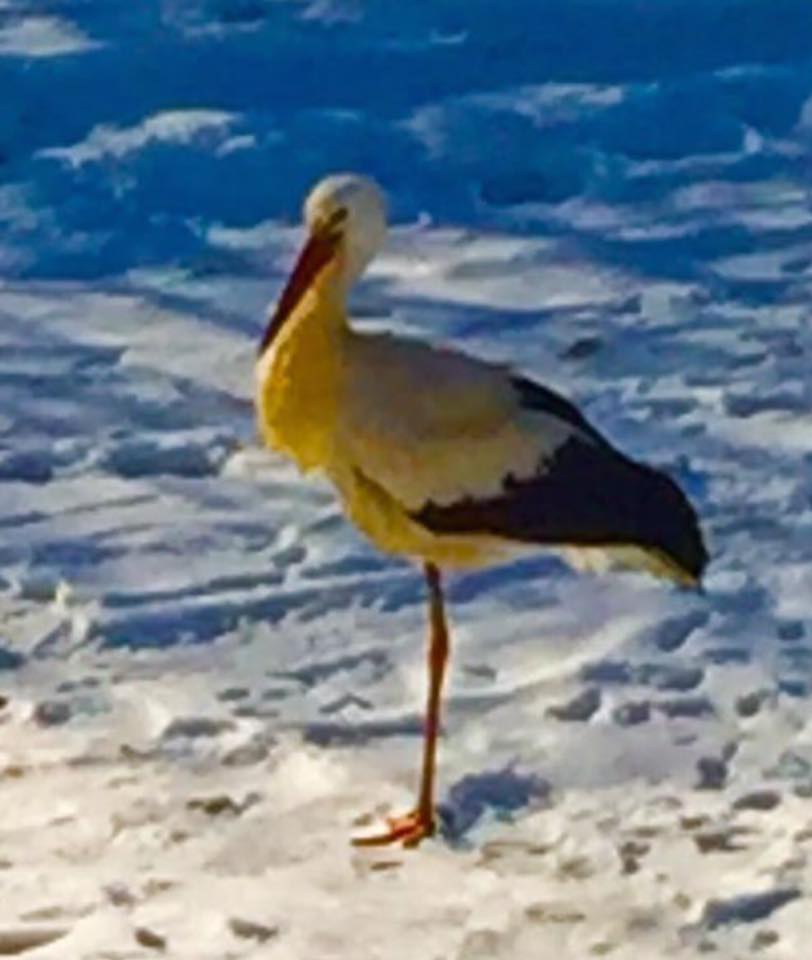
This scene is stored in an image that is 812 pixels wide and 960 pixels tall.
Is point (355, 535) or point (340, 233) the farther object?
point (355, 535)

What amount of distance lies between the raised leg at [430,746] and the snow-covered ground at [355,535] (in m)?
0.04

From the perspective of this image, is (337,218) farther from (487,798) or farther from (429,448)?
(487,798)

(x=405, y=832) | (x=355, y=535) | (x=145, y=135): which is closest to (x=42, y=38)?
(x=145, y=135)

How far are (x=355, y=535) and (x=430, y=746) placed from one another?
4.60 ft

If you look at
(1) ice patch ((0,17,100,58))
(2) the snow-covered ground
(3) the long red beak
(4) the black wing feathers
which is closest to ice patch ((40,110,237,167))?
(2) the snow-covered ground

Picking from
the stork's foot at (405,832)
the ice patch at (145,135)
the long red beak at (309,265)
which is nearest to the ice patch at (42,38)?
the ice patch at (145,135)

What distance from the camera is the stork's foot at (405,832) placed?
5562 mm

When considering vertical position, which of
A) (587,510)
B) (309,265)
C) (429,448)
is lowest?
(587,510)

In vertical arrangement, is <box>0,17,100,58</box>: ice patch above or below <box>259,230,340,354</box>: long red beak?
above

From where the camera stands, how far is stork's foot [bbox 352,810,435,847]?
18.2ft

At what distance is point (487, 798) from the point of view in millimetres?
5758

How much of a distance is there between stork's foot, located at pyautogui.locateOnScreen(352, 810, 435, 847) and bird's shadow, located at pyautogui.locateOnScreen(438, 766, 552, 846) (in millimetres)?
36

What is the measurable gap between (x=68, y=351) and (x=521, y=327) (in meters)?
1.07

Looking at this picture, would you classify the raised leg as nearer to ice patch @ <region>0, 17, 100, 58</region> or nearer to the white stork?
the white stork
